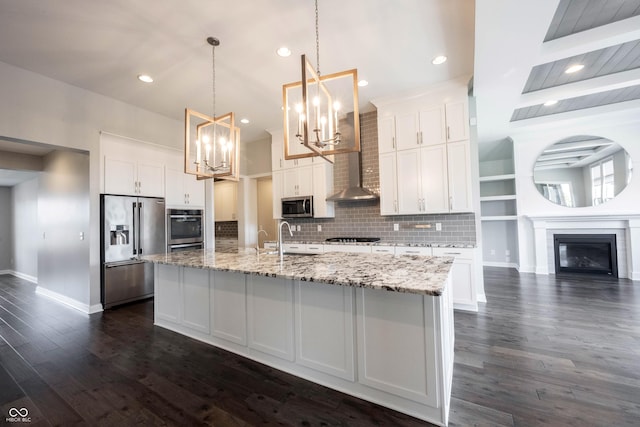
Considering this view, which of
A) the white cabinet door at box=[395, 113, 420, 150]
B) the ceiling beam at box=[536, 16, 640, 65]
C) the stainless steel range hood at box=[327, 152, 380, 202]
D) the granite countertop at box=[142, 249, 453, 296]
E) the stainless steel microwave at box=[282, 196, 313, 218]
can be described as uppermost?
the ceiling beam at box=[536, 16, 640, 65]

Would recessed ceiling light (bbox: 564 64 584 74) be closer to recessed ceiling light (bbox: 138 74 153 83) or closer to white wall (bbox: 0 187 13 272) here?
recessed ceiling light (bbox: 138 74 153 83)

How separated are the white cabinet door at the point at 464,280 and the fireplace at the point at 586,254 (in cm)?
357

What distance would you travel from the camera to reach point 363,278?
1.69 meters

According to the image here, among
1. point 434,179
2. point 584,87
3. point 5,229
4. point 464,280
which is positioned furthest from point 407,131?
point 5,229

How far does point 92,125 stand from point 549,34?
576 centimetres

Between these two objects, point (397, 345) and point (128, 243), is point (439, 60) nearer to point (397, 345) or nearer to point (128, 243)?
point (397, 345)

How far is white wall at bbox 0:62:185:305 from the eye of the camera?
3182 mm

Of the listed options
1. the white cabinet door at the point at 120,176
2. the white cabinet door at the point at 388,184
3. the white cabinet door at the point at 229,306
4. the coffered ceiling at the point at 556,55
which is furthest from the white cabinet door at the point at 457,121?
the white cabinet door at the point at 120,176

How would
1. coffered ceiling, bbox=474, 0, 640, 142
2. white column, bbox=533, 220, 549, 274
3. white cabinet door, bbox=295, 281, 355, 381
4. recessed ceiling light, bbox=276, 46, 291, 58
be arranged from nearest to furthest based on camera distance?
white cabinet door, bbox=295, 281, 355, 381 → coffered ceiling, bbox=474, 0, 640, 142 → recessed ceiling light, bbox=276, 46, 291, 58 → white column, bbox=533, 220, 549, 274

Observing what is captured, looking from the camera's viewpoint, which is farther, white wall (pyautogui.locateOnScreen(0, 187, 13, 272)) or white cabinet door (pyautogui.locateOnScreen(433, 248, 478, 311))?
white wall (pyautogui.locateOnScreen(0, 187, 13, 272))

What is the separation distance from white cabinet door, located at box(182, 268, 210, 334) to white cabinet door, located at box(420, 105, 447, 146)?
345 cm

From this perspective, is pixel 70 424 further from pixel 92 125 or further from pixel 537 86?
pixel 537 86

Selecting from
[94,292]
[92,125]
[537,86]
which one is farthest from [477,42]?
[94,292]

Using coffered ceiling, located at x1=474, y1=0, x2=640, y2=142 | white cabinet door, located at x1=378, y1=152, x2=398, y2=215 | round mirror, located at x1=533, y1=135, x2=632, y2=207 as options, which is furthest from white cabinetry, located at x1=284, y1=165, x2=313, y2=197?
round mirror, located at x1=533, y1=135, x2=632, y2=207
